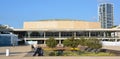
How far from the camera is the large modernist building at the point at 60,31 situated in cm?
11261

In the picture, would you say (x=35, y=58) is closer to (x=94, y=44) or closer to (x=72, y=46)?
(x=94, y=44)

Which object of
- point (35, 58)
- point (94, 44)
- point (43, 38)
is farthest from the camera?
point (43, 38)

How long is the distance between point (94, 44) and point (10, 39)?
Result: 47.1 metres

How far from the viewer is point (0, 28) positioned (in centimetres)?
9900

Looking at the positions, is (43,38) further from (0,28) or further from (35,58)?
(35,58)

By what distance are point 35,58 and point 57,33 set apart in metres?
94.1

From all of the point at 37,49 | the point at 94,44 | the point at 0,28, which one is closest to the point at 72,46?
the point at 94,44

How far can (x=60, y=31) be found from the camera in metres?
114

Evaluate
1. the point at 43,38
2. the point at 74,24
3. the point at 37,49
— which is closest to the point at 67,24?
the point at 74,24

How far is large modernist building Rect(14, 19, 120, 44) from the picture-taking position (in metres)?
113

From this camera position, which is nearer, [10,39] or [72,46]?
[72,46]

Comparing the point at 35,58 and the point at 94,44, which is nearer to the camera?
the point at 35,58

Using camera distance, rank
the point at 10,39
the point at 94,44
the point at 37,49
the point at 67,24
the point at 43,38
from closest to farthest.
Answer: the point at 37,49, the point at 94,44, the point at 10,39, the point at 43,38, the point at 67,24

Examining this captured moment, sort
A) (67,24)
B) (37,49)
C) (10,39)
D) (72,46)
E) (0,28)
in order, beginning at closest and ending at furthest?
(37,49)
(72,46)
(10,39)
(0,28)
(67,24)
